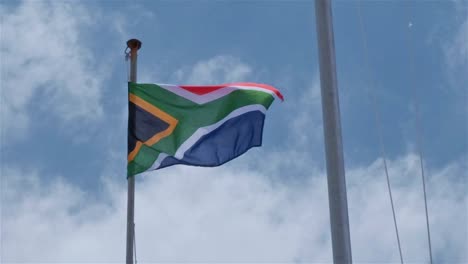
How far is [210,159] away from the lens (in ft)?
44.7

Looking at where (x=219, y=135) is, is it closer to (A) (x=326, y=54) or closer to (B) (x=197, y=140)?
(B) (x=197, y=140)

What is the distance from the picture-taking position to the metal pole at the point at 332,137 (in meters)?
8.72

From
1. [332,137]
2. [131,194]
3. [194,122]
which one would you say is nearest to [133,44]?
[194,122]

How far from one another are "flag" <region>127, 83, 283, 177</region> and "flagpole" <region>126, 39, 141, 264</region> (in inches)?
12.7

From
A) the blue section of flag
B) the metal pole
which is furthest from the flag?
the metal pole

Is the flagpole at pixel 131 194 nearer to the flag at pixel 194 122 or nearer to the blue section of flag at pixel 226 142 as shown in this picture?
the flag at pixel 194 122

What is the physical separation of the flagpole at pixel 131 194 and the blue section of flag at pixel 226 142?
106cm

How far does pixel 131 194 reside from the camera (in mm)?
12367

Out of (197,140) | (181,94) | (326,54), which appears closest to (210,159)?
(197,140)

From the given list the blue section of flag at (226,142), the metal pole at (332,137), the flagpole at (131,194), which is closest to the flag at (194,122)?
the blue section of flag at (226,142)

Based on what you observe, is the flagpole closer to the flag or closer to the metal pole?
the flag

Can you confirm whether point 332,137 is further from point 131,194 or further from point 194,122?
point 194,122

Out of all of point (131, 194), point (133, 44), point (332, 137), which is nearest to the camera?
point (332, 137)

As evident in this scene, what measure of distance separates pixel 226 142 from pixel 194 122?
2.78 ft
